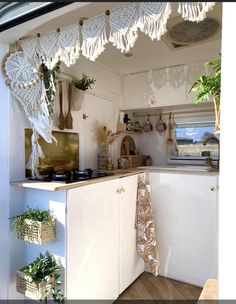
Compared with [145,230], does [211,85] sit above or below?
above

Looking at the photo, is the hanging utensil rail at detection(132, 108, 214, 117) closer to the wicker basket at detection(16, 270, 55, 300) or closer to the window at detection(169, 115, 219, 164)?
the window at detection(169, 115, 219, 164)

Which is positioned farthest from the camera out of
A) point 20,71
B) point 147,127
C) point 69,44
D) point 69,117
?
point 147,127

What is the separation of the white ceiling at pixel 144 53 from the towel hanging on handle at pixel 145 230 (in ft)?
3.98

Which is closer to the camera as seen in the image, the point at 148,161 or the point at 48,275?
the point at 48,275

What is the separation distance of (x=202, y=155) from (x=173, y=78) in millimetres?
996

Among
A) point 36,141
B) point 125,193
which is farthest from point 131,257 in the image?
point 36,141

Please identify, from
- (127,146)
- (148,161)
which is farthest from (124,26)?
(148,161)

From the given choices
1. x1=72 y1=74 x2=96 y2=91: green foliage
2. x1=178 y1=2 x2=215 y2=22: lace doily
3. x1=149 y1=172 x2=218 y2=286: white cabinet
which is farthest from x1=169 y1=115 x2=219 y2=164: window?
x1=178 y1=2 x2=215 y2=22: lace doily

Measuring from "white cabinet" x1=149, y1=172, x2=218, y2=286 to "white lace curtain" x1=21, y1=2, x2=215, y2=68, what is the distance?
135cm

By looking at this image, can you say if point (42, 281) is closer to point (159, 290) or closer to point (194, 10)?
point (159, 290)

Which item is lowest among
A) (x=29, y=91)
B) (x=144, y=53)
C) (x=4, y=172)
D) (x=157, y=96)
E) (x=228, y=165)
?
(x=4, y=172)

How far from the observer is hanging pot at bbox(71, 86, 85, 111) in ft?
6.24

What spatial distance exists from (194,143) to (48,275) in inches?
85.2

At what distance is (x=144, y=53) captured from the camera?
2.05 meters
